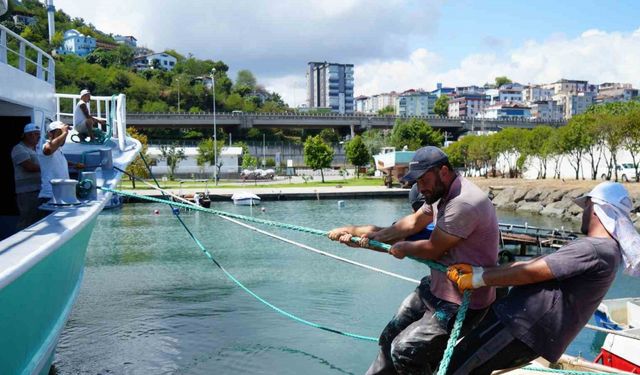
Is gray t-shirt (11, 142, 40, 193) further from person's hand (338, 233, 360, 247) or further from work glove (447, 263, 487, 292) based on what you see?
work glove (447, 263, 487, 292)

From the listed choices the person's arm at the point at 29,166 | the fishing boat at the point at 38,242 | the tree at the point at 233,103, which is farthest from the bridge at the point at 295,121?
the person's arm at the point at 29,166

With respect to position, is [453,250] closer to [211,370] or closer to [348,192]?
[211,370]

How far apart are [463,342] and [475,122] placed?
132 metres

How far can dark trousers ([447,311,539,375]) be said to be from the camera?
13.4 ft

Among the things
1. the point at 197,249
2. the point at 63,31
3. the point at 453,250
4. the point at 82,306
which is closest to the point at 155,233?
the point at 197,249

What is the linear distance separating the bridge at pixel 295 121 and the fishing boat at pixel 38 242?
100444 mm

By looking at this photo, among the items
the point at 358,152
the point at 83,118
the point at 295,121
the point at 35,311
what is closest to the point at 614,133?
the point at 358,152

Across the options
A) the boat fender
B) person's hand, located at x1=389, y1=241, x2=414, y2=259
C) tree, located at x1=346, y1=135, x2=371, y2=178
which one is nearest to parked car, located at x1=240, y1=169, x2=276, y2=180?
tree, located at x1=346, y1=135, x2=371, y2=178

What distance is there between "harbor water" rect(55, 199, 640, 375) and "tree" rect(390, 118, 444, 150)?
6012 cm

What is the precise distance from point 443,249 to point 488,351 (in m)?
0.76

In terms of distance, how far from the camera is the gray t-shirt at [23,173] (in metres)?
7.81

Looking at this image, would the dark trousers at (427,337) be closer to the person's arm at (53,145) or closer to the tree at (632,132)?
the person's arm at (53,145)

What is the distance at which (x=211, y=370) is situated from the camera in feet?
41.4

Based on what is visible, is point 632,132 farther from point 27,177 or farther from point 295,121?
point 295,121
